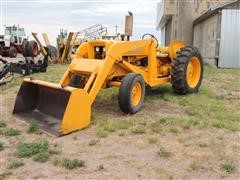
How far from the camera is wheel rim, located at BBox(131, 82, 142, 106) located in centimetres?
660

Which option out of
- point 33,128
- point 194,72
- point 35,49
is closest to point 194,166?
point 33,128

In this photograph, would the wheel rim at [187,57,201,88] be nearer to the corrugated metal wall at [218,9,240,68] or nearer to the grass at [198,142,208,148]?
the grass at [198,142,208,148]

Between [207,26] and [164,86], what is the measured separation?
10339mm

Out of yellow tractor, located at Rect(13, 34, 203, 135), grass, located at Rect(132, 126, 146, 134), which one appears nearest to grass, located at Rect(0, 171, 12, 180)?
yellow tractor, located at Rect(13, 34, 203, 135)

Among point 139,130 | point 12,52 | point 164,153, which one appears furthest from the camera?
point 12,52

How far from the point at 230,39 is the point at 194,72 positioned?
8024mm

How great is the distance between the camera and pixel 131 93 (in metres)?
6.32

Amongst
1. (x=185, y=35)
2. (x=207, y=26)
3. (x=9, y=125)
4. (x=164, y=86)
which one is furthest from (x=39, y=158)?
(x=185, y=35)

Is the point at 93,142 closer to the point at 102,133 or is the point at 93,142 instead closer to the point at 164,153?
the point at 102,133

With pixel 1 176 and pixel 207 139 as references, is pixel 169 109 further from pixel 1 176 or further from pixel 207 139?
pixel 1 176

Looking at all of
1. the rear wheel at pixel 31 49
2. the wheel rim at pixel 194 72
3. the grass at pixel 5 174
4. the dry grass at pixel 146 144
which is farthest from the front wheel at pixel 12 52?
the grass at pixel 5 174

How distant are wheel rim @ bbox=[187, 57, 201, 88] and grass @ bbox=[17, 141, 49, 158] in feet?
14.9

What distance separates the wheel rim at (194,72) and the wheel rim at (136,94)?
2.11 m

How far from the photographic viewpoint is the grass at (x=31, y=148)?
14.9 ft
